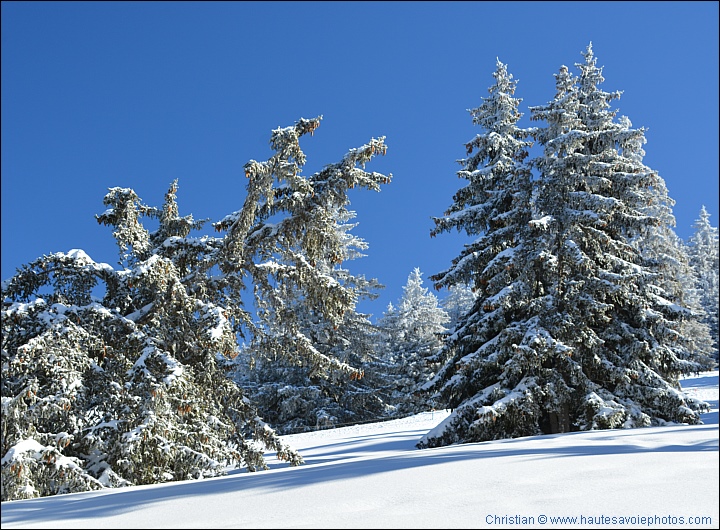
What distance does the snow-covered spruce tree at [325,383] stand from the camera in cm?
2589

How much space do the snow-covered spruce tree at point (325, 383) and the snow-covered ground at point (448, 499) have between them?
2043cm

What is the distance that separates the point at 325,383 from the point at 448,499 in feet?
79.2

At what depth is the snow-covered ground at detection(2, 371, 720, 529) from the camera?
2975 millimetres

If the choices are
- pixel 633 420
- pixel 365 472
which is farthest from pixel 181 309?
pixel 633 420

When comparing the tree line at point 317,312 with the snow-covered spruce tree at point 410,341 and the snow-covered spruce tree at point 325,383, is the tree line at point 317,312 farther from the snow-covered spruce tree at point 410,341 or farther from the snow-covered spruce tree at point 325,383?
the snow-covered spruce tree at point 410,341

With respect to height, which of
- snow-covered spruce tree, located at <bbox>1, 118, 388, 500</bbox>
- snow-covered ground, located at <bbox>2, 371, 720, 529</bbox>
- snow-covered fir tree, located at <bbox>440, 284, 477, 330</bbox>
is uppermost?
snow-covered fir tree, located at <bbox>440, 284, 477, 330</bbox>

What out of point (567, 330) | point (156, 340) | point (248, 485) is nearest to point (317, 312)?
point (156, 340)

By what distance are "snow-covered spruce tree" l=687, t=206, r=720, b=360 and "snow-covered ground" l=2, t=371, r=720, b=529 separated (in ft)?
175

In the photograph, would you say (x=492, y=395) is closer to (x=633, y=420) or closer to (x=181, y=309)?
(x=633, y=420)

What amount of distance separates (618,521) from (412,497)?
3.96 feet

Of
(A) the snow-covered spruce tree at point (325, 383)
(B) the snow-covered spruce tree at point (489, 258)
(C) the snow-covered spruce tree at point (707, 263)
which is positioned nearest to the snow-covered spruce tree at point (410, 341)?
(A) the snow-covered spruce tree at point (325, 383)

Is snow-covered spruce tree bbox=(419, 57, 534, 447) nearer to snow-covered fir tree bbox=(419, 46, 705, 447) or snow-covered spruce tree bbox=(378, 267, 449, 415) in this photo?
snow-covered fir tree bbox=(419, 46, 705, 447)

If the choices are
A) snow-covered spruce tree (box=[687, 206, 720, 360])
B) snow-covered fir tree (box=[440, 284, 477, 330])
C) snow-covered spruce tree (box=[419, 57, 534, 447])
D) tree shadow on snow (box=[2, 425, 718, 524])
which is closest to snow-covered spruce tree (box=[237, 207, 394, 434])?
snow-covered spruce tree (box=[419, 57, 534, 447])

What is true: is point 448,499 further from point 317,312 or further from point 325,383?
point 325,383
